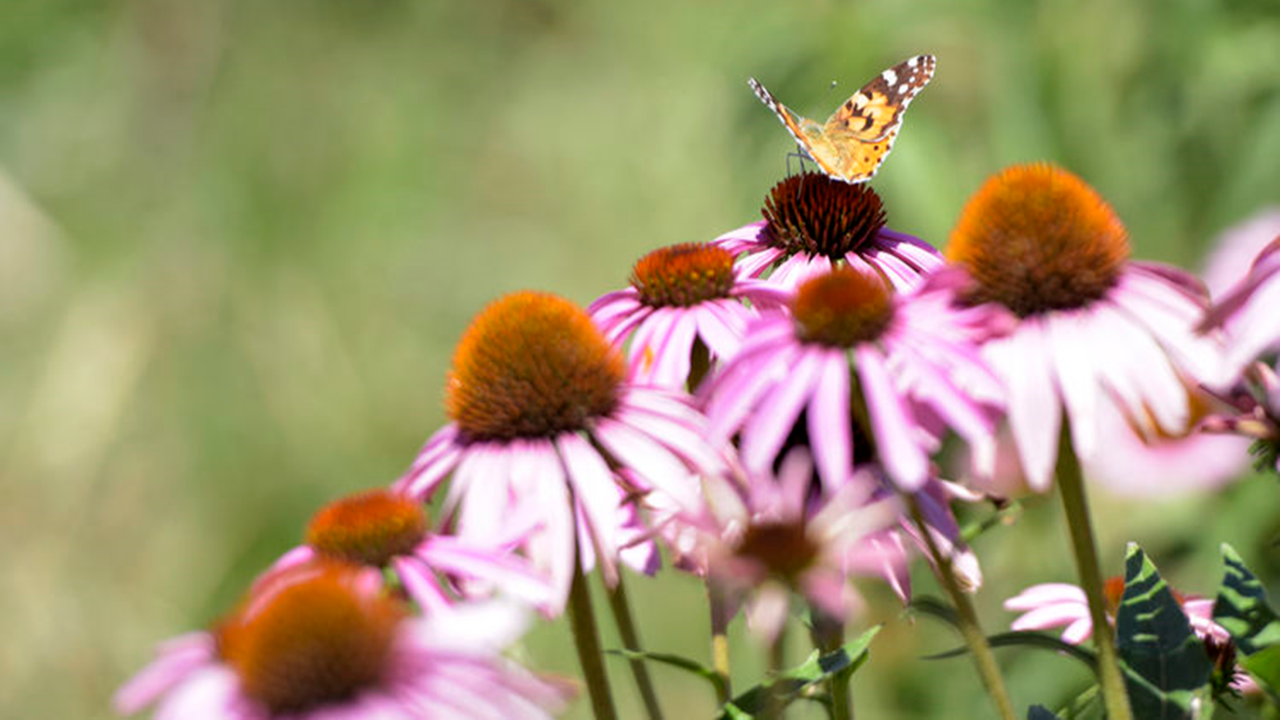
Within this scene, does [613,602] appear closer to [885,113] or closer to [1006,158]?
[885,113]

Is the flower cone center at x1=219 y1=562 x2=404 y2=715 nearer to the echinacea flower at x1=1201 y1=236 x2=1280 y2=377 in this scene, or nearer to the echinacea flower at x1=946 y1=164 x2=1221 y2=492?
the echinacea flower at x1=946 y1=164 x2=1221 y2=492

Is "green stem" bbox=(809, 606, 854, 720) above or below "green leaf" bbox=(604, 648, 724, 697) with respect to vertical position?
below

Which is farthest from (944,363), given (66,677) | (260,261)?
(260,261)

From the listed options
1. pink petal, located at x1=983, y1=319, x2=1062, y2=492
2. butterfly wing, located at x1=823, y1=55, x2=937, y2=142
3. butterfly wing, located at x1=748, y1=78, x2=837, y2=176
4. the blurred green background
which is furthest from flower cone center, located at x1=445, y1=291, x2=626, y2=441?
the blurred green background

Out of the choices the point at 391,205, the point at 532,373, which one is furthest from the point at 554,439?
the point at 391,205

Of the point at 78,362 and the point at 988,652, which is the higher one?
the point at 78,362

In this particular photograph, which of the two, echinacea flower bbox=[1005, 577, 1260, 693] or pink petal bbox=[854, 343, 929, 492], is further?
echinacea flower bbox=[1005, 577, 1260, 693]

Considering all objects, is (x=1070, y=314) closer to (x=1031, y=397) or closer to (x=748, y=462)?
(x=1031, y=397)
